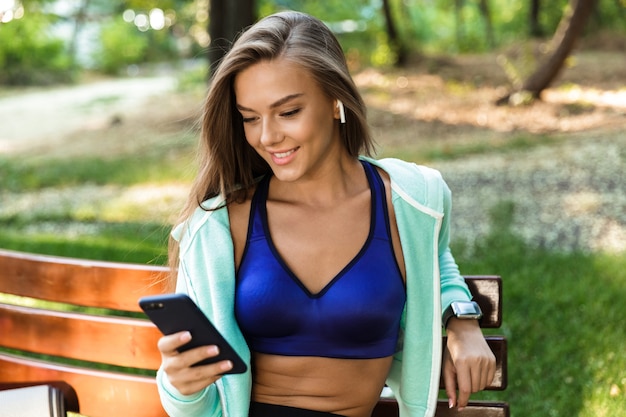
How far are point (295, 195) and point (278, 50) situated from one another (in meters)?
0.42

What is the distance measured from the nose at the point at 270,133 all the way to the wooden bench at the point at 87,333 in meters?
0.63

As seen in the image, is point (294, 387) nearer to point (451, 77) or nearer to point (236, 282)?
point (236, 282)

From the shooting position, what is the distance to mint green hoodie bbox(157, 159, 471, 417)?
218cm

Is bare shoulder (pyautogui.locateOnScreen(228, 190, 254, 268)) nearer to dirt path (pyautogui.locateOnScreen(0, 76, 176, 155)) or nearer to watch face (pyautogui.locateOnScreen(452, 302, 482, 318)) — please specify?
watch face (pyautogui.locateOnScreen(452, 302, 482, 318))

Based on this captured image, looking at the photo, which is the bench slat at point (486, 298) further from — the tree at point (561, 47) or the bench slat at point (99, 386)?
the tree at point (561, 47)

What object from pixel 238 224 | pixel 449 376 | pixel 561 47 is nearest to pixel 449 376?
pixel 449 376

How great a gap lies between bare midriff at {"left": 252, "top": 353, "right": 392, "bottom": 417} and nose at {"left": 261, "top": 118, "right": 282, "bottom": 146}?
568 mm

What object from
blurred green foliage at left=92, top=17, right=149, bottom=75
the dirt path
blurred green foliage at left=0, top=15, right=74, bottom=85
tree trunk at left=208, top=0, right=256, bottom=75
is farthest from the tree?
blurred green foliage at left=92, top=17, right=149, bottom=75

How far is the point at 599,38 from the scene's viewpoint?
1628cm

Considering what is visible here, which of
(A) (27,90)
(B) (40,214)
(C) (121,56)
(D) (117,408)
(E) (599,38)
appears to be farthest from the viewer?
(C) (121,56)

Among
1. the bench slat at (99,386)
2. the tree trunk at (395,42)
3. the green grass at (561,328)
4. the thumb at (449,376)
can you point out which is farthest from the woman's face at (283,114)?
the tree trunk at (395,42)

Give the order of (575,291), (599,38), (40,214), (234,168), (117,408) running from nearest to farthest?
1. (234,168)
2. (117,408)
3. (575,291)
4. (40,214)
5. (599,38)

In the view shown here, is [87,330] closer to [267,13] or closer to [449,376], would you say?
[449,376]

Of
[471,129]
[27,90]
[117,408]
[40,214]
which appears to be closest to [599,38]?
[471,129]
